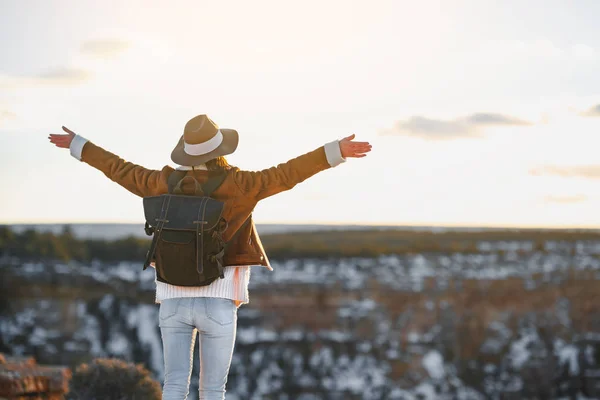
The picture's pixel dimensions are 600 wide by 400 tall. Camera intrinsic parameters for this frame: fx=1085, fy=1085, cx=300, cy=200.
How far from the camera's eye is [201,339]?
5.05m

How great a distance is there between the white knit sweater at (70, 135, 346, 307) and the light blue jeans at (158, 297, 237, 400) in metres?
0.03

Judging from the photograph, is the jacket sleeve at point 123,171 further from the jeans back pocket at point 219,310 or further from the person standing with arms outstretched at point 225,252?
the jeans back pocket at point 219,310

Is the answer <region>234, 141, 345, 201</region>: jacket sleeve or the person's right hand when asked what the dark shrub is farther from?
<region>234, 141, 345, 201</region>: jacket sleeve

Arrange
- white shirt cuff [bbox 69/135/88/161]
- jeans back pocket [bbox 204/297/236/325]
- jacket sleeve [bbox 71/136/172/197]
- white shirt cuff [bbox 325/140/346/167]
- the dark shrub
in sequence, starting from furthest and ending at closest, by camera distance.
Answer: the dark shrub → white shirt cuff [bbox 69/135/88/161] → jacket sleeve [bbox 71/136/172/197] → white shirt cuff [bbox 325/140/346/167] → jeans back pocket [bbox 204/297/236/325]

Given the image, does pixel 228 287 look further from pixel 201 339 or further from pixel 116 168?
pixel 116 168

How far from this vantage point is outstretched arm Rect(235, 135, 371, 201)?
5.04m

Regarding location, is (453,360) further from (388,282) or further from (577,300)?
(577,300)

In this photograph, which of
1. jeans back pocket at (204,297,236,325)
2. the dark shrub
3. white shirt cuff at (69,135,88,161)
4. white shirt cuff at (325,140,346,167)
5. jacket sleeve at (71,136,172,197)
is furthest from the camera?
the dark shrub

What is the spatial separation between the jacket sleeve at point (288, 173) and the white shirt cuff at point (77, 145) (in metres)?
0.96

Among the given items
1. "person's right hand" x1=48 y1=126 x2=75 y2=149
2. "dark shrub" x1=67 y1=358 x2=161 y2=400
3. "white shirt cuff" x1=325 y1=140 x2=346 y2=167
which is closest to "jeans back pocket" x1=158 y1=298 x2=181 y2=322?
"white shirt cuff" x1=325 y1=140 x2=346 y2=167

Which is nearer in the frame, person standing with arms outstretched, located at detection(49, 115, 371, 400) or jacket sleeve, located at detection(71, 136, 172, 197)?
person standing with arms outstretched, located at detection(49, 115, 371, 400)

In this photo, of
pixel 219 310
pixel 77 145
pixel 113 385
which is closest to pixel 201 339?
pixel 219 310

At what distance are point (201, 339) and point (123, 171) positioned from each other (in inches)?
37.2

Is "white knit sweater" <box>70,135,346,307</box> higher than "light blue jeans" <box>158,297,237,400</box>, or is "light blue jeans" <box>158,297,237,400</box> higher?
"white knit sweater" <box>70,135,346,307</box>
